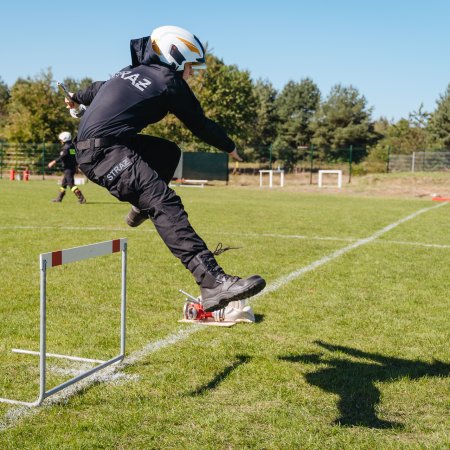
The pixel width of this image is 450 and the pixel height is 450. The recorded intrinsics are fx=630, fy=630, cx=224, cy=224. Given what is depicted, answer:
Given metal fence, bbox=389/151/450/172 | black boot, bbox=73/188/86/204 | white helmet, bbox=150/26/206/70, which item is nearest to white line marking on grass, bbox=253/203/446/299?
white helmet, bbox=150/26/206/70

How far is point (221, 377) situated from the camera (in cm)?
454

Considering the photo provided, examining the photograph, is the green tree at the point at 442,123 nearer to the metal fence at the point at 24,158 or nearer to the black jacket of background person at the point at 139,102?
the metal fence at the point at 24,158

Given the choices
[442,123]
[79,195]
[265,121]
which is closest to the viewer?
[79,195]

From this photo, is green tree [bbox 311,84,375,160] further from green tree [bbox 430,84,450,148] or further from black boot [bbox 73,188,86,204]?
black boot [bbox 73,188,86,204]

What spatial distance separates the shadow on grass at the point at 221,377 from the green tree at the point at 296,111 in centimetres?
7378

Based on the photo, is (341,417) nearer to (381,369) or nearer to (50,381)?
(381,369)

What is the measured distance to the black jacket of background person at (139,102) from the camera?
4.37 metres

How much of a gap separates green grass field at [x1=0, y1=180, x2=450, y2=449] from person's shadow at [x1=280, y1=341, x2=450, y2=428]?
15 mm

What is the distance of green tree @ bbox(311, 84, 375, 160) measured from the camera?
251 ft

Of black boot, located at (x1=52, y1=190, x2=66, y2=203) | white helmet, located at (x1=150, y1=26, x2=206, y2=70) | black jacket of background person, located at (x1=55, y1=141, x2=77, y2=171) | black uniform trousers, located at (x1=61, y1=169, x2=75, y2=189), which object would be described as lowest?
black boot, located at (x1=52, y1=190, x2=66, y2=203)

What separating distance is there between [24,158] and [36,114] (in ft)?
35.5

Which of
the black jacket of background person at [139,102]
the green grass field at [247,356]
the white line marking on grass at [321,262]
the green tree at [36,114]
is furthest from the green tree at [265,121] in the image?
the black jacket of background person at [139,102]

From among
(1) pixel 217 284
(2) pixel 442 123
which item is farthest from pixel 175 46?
(2) pixel 442 123

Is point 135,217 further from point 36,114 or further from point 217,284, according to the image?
point 36,114
